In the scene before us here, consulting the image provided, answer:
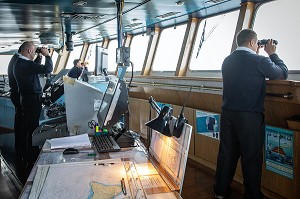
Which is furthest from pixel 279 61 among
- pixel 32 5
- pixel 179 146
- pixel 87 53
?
pixel 87 53

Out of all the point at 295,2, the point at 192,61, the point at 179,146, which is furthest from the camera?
the point at 192,61

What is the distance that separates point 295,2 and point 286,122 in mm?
1758

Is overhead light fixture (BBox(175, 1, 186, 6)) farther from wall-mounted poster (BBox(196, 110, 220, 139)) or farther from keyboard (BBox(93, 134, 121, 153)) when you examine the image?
keyboard (BBox(93, 134, 121, 153))

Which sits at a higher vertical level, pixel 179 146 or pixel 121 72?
pixel 121 72

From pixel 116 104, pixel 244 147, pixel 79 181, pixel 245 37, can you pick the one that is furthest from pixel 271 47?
Result: pixel 79 181

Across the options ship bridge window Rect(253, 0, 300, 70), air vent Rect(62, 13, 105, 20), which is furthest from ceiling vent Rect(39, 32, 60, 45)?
ship bridge window Rect(253, 0, 300, 70)

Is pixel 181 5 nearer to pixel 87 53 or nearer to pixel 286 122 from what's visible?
pixel 286 122

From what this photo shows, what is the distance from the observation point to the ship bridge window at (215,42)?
4.96m

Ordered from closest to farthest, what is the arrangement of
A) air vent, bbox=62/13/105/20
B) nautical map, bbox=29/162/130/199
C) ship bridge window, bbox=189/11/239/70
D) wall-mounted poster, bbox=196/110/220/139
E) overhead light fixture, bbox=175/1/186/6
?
nautical map, bbox=29/162/130/199, wall-mounted poster, bbox=196/110/220/139, overhead light fixture, bbox=175/1/186/6, ship bridge window, bbox=189/11/239/70, air vent, bbox=62/13/105/20

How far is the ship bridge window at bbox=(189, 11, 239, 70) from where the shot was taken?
16.3ft

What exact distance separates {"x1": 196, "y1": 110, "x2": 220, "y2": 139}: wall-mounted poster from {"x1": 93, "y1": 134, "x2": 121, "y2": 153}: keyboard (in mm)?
1857

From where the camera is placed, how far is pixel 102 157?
2.00 meters

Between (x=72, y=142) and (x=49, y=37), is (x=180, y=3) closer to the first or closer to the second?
(x=72, y=142)

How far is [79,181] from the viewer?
5.16 ft
